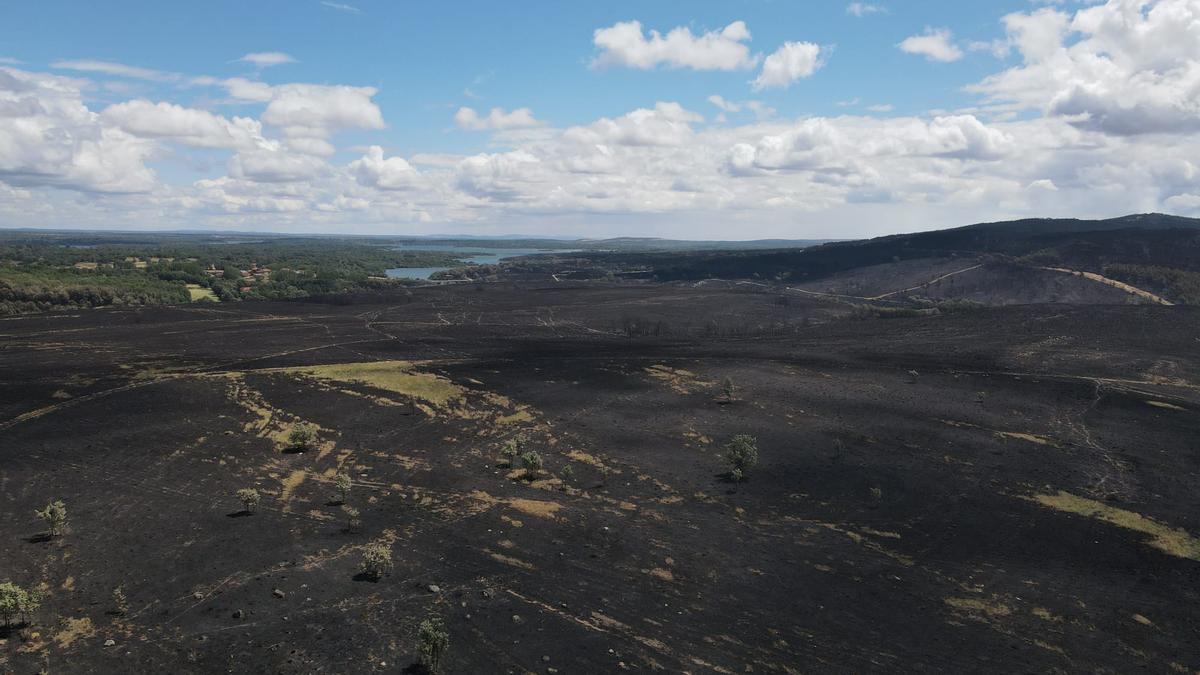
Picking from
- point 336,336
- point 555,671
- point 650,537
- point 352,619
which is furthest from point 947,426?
point 336,336

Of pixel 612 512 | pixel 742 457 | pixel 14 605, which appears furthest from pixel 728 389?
pixel 14 605

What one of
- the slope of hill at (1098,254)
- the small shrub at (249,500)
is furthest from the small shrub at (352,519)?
the slope of hill at (1098,254)

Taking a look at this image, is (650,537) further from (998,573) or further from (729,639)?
(998,573)

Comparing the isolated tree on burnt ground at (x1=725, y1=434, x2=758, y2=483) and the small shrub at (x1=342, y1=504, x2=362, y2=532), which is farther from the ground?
the isolated tree on burnt ground at (x1=725, y1=434, x2=758, y2=483)

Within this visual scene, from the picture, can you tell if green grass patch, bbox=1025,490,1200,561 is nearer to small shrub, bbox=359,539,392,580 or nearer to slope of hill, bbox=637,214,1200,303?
small shrub, bbox=359,539,392,580

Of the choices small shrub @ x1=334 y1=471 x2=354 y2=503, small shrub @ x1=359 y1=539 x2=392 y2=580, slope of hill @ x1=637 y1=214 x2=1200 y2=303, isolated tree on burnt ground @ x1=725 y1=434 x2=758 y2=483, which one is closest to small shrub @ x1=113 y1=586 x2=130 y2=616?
small shrub @ x1=359 y1=539 x2=392 y2=580
